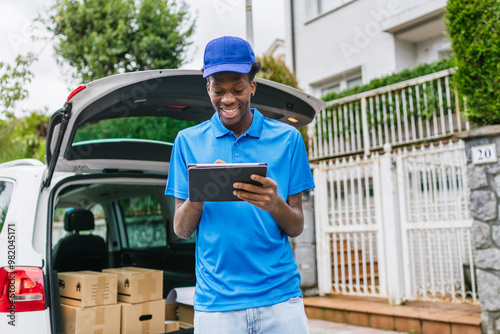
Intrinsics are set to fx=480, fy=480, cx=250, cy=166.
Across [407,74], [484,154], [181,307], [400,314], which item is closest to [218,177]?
[181,307]

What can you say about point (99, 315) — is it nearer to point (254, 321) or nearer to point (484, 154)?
point (254, 321)

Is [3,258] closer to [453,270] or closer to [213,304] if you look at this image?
[213,304]

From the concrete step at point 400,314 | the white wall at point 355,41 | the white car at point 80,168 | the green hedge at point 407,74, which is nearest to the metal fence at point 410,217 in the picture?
the concrete step at point 400,314

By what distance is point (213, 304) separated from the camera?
1710 mm

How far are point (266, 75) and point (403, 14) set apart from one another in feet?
12.3

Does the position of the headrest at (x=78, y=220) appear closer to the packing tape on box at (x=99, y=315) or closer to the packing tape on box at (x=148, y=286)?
the packing tape on box at (x=148, y=286)

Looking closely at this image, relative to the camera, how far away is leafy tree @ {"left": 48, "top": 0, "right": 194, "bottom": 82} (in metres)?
13.0

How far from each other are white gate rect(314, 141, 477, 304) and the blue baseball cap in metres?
4.54

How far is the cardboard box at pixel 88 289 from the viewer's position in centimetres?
299

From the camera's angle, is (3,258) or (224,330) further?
(3,258)

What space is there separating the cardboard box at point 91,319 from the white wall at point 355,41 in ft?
28.9

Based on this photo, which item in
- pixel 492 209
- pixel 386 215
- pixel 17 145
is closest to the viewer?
pixel 492 209

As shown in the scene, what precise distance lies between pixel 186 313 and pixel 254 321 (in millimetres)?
2039

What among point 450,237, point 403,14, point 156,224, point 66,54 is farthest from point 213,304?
point 66,54
